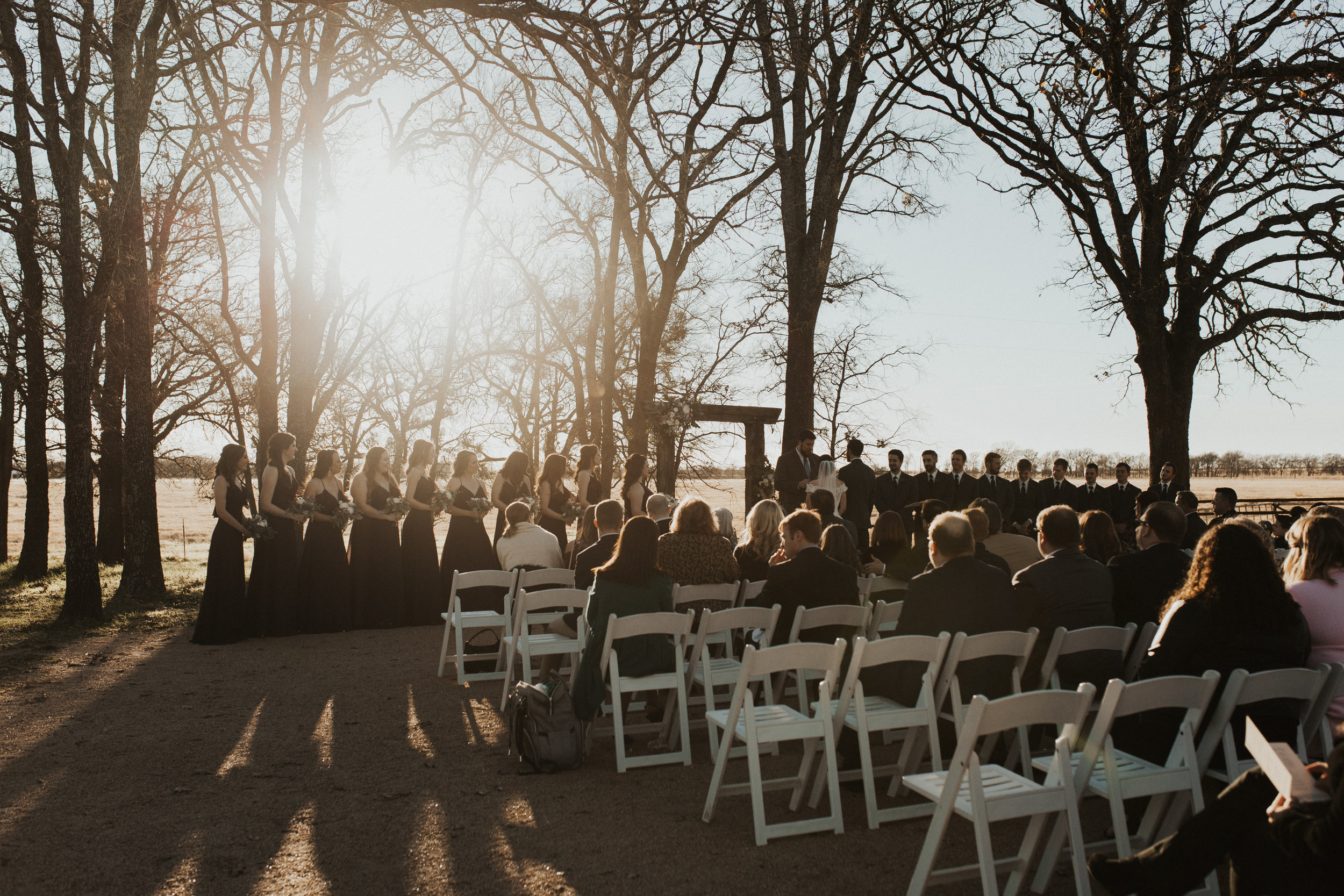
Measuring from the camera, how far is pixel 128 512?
1183 centimetres

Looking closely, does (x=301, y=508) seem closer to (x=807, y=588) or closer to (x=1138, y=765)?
(x=807, y=588)

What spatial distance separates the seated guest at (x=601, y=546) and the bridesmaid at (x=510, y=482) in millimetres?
3292

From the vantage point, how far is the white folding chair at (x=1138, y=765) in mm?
3396

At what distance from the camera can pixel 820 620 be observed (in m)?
5.42

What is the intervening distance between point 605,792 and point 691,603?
1.83 m

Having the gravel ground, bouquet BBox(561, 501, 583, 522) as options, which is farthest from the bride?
the gravel ground

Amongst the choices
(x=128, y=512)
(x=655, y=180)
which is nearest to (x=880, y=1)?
(x=655, y=180)

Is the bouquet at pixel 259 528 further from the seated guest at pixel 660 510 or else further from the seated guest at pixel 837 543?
the seated guest at pixel 837 543

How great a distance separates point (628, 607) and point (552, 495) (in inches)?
204

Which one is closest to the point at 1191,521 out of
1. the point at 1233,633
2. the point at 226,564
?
the point at 1233,633

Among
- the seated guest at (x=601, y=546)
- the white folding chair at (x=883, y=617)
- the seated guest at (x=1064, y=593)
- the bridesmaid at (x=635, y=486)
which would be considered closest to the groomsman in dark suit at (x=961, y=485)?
the bridesmaid at (x=635, y=486)

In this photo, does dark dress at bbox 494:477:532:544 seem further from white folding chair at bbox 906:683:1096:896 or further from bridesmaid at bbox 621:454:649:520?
white folding chair at bbox 906:683:1096:896

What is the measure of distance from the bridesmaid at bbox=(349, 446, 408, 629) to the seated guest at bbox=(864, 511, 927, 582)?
5429 millimetres

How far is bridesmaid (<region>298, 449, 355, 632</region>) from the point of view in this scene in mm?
9953
